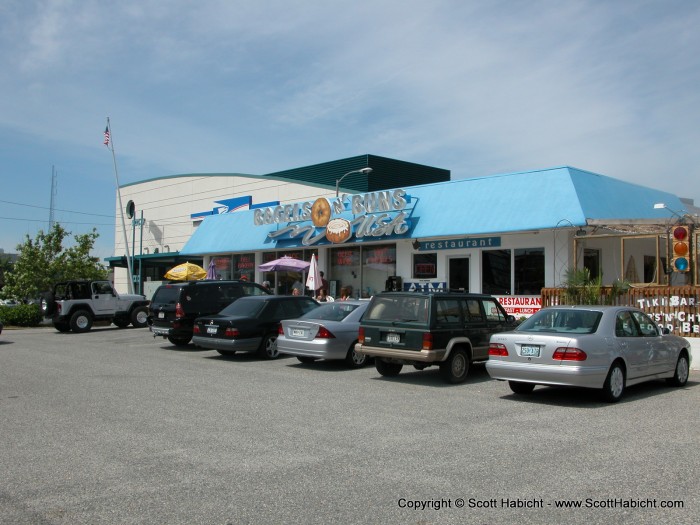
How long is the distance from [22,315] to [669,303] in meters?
25.4

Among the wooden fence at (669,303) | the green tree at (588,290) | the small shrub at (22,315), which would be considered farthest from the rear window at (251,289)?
the small shrub at (22,315)

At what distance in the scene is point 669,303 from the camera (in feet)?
51.7

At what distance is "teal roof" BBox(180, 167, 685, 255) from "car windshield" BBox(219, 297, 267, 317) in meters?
7.27

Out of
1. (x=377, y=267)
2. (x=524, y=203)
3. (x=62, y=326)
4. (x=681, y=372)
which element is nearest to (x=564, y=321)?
(x=681, y=372)

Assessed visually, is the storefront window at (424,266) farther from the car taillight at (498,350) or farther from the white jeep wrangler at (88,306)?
the car taillight at (498,350)

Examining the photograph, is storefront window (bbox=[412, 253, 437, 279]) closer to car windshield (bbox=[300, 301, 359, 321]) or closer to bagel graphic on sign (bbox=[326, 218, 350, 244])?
bagel graphic on sign (bbox=[326, 218, 350, 244])

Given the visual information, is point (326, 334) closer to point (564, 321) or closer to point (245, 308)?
point (245, 308)

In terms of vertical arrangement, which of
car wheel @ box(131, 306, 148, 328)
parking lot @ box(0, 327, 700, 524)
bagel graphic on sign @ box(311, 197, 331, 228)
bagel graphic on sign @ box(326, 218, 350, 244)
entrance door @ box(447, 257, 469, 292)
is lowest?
parking lot @ box(0, 327, 700, 524)

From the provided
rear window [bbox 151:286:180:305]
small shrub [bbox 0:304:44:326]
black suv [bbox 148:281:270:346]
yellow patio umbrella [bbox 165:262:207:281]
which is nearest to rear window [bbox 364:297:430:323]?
black suv [bbox 148:281:270:346]

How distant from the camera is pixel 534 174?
19.9m

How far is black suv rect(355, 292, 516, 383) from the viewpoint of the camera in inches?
463

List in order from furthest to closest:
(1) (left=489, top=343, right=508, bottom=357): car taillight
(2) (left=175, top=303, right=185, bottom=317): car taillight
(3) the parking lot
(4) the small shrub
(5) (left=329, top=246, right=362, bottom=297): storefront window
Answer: (4) the small shrub → (5) (left=329, top=246, right=362, bottom=297): storefront window → (2) (left=175, top=303, right=185, bottom=317): car taillight → (1) (left=489, top=343, right=508, bottom=357): car taillight → (3) the parking lot

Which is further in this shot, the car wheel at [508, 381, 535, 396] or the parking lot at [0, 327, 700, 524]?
the car wheel at [508, 381, 535, 396]

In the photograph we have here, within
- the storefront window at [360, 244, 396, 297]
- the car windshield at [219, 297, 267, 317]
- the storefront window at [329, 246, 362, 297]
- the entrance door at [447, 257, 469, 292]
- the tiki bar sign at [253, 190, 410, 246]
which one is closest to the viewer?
the car windshield at [219, 297, 267, 317]
